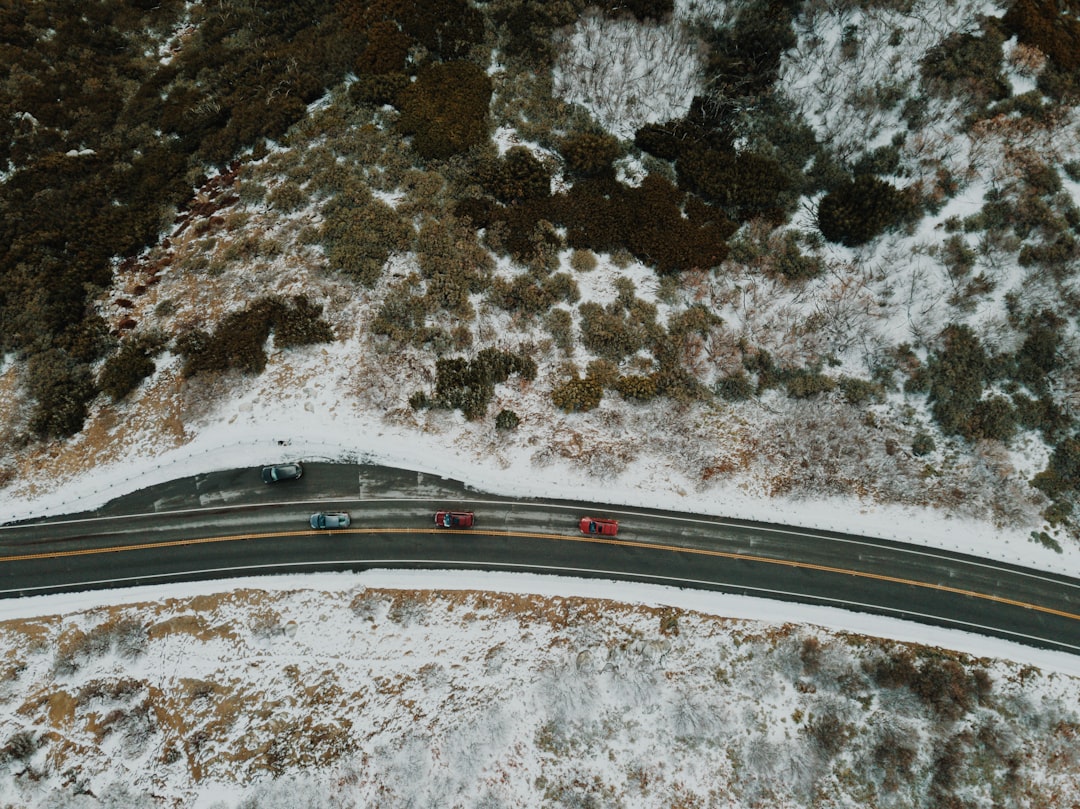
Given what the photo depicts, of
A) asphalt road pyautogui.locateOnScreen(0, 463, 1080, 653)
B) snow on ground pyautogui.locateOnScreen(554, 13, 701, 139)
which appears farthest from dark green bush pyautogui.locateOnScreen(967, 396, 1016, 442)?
→ snow on ground pyautogui.locateOnScreen(554, 13, 701, 139)

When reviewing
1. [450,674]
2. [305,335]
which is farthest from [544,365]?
[450,674]

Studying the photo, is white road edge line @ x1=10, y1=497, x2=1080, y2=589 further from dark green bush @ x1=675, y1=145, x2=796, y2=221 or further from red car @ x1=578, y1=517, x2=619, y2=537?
dark green bush @ x1=675, y1=145, x2=796, y2=221

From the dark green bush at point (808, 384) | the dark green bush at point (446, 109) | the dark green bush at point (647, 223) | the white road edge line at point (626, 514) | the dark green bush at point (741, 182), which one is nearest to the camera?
the white road edge line at point (626, 514)

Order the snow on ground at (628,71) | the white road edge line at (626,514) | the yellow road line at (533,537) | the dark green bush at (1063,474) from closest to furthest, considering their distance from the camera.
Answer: the yellow road line at (533,537), the white road edge line at (626,514), the dark green bush at (1063,474), the snow on ground at (628,71)

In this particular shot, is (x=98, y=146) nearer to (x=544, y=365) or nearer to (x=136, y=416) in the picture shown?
(x=136, y=416)

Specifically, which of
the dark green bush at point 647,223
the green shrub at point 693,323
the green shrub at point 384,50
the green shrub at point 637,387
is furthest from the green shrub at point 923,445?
the green shrub at point 384,50

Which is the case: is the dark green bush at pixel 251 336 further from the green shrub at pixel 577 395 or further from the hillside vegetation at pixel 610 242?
the green shrub at pixel 577 395

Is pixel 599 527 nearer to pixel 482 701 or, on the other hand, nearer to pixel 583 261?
pixel 482 701
